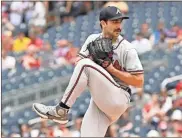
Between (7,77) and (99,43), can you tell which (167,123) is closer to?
(7,77)

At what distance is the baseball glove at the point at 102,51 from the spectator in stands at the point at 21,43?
249 inches

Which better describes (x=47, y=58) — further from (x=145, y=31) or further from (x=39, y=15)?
(x=39, y=15)

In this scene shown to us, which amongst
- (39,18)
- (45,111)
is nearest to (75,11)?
(39,18)

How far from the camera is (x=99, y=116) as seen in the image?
5.46 m

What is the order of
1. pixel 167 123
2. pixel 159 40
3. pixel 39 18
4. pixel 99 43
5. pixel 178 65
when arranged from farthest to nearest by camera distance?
pixel 39 18 < pixel 159 40 < pixel 178 65 < pixel 167 123 < pixel 99 43

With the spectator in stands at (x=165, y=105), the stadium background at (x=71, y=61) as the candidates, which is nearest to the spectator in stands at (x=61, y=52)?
the stadium background at (x=71, y=61)

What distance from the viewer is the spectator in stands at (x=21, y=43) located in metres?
11.6

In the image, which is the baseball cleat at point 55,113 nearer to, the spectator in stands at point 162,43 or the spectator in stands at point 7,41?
the spectator in stands at point 162,43

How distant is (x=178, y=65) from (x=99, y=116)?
15.7 ft

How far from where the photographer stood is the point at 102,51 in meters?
5.12

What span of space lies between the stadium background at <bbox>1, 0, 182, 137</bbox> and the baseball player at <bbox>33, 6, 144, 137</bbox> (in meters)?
3.77

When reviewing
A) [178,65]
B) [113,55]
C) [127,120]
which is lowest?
[127,120]

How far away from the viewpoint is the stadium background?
945 cm

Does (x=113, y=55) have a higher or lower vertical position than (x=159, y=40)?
higher
